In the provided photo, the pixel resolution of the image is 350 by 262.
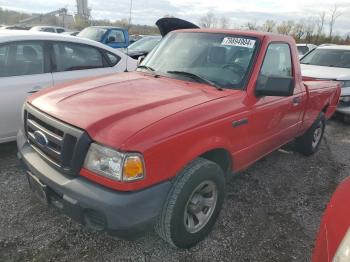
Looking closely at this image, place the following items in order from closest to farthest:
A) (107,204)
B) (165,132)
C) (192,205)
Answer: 1. (107,204)
2. (165,132)
3. (192,205)

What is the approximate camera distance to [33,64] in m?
4.36

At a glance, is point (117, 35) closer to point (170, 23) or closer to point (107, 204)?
point (170, 23)

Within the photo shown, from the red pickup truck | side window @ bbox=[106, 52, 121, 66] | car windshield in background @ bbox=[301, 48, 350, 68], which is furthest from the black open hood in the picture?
car windshield in background @ bbox=[301, 48, 350, 68]

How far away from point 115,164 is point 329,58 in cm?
772

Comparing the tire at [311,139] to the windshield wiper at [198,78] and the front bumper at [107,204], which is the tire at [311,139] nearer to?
the windshield wiper at [198,78]

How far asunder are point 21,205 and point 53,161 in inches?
43.8

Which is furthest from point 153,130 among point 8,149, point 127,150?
point 8,149

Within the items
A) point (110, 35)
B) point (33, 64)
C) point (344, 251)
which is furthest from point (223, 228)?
point (110, 35)

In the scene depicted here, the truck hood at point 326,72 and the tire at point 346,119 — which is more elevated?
the truck hood at point 326,72

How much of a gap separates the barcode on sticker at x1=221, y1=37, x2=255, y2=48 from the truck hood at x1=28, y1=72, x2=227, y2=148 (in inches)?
25.1

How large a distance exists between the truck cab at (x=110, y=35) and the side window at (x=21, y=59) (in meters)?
7.01

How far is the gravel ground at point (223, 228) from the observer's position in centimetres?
272

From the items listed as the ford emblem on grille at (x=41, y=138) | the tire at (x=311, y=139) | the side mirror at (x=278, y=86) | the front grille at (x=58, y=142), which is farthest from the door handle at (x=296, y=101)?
the ford emblem on grille at (x=41, y=138)

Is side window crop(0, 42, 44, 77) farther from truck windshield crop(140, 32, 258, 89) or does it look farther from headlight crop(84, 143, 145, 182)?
headlight crop(84, 143, 145, 182)
